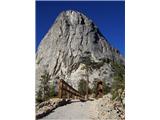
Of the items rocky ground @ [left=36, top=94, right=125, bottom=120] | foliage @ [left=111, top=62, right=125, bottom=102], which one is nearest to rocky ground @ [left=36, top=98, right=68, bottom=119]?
rocky ground @ [left=36, top=94, right=125, bottom=120]

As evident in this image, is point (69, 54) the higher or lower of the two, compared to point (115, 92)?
higher

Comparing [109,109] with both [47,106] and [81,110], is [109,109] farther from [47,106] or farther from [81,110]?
[47,106]

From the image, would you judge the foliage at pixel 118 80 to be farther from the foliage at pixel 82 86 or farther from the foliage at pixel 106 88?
the foliage at pixel 82 86

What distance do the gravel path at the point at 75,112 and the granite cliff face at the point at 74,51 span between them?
7.2 inches

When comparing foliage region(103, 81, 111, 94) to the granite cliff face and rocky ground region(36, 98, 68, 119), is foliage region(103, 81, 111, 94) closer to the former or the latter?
the granite cliff face

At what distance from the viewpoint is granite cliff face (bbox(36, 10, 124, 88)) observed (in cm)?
470

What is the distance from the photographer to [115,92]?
4695 mm

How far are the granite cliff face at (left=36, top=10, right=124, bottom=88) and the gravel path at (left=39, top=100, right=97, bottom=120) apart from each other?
18cm

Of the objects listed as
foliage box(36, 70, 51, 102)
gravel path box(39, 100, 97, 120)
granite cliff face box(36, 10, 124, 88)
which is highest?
granite cliff face box(36, 10, 124, 88)

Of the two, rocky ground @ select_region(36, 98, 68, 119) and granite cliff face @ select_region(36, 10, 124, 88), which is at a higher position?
granite cliff face @ select_region(36, 10, 124, 88)
